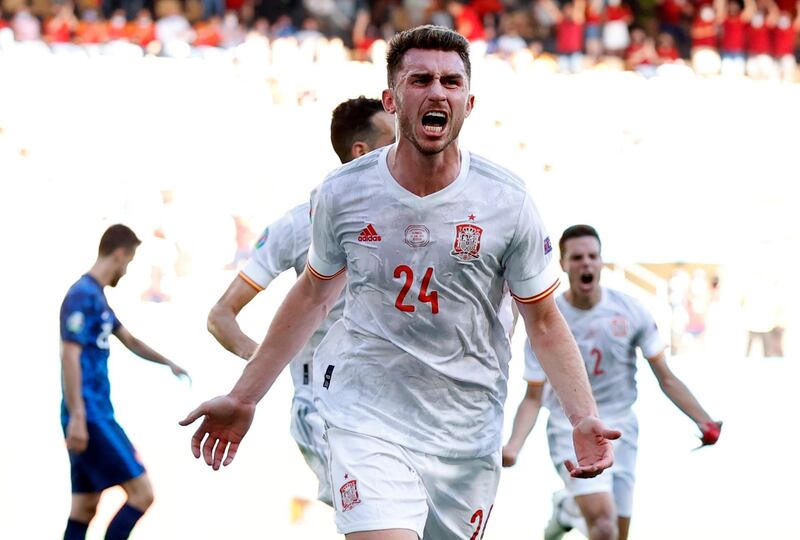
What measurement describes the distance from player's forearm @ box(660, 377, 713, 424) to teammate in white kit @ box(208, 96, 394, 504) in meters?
2.10

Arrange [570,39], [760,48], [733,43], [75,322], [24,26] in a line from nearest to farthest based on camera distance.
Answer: [75,322] → [24,26] → [570,39] → [733,43] → [760,48]

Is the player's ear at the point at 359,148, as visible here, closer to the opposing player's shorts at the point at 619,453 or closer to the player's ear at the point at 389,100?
the player's ear at the point at 389,100

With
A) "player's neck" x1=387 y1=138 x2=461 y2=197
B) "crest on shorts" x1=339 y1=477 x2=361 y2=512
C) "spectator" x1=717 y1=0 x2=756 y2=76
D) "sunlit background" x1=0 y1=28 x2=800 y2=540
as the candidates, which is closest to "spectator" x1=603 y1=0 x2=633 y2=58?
"sunlit background" x1=0 y1=28 x2=800 y2=540

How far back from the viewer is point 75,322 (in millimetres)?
7695

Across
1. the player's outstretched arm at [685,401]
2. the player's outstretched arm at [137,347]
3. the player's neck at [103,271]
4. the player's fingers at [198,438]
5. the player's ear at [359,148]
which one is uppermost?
the player's ear at [359,148]

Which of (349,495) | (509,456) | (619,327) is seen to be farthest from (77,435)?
(349,495)

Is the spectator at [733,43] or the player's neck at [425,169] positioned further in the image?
the spectator at [733,43]

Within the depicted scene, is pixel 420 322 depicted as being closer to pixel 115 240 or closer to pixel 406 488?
pixel 406 488

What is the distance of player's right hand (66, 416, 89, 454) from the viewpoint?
7.52m

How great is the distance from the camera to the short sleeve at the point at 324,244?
4568 millimetres

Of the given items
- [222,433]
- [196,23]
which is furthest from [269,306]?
[222,433]

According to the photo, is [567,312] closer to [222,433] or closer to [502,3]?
[222,433]

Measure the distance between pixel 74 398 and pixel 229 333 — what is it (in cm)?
157

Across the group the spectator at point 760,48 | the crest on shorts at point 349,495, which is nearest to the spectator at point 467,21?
the spectator at point 760,48
